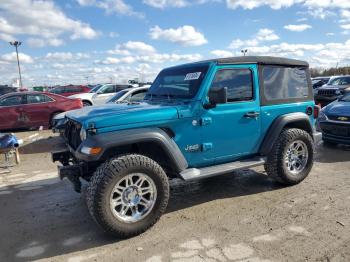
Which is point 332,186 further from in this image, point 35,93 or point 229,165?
point 35,93

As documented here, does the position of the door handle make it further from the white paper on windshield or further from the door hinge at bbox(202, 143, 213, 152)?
the white paper on windshield

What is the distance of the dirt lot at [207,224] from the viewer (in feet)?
11.6

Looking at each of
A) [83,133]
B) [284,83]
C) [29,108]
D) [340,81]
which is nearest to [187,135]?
[83,133]

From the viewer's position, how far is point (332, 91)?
1714 centimetres

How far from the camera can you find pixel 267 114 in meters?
5.13

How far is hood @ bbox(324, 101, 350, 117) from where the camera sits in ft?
26.0

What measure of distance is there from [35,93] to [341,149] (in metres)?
9.93

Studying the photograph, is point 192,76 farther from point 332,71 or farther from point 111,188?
point 332,71

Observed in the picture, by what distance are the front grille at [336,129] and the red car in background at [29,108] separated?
Result: 327 inches

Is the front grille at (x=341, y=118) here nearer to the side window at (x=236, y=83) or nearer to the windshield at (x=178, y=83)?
the side window at (x=236, y=83)

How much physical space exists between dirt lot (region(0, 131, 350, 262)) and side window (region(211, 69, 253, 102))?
1.46 metres

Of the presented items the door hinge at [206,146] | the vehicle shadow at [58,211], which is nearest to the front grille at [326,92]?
the vehicle shadow at [58,211]

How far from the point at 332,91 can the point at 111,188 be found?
15974 mm

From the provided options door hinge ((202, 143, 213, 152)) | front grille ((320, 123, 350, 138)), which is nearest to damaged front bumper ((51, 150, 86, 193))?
door hinge ((202, 143, 213, 152))
